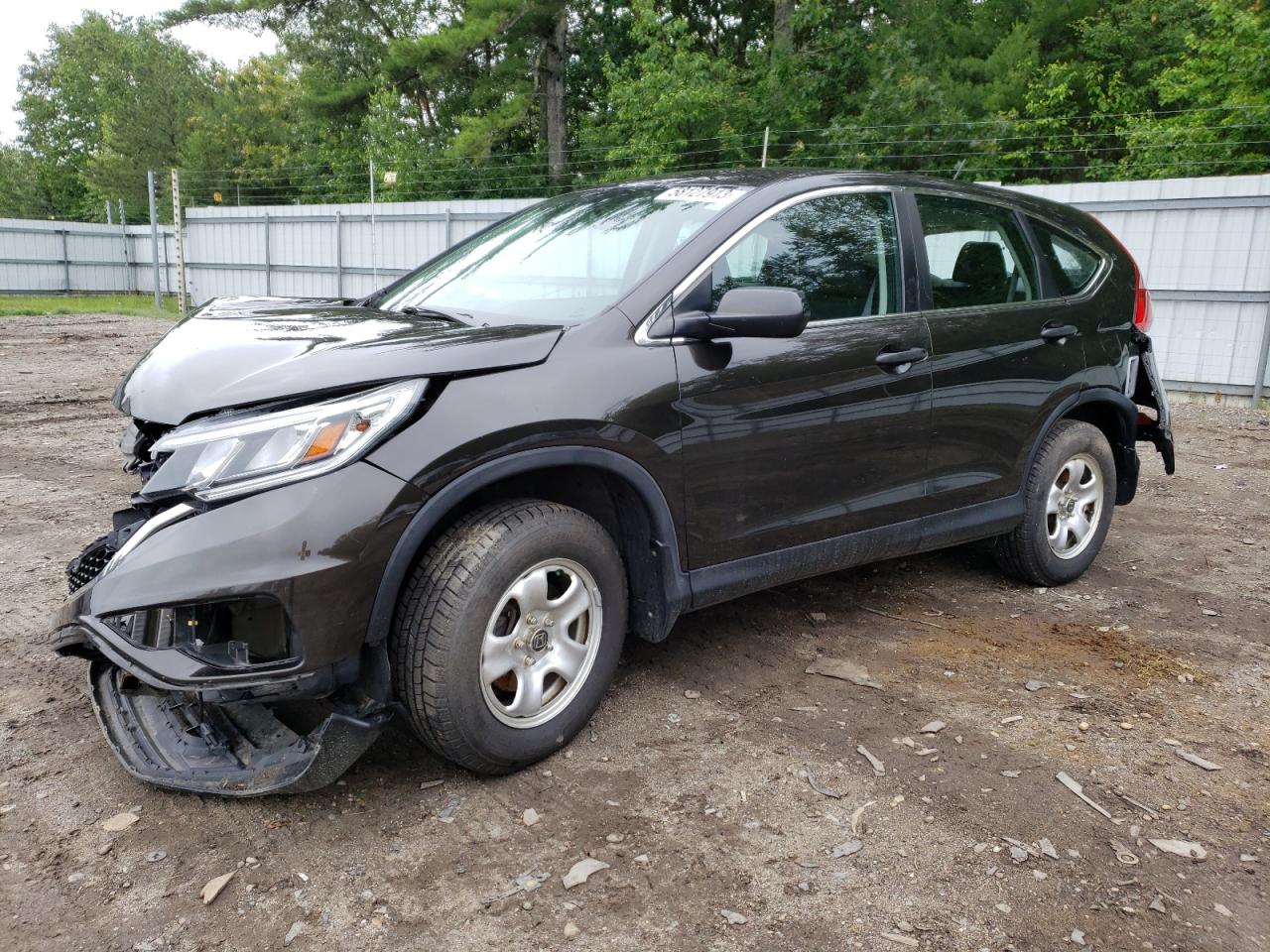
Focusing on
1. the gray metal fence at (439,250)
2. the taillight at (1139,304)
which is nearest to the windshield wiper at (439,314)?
the taillight at (1139,304)

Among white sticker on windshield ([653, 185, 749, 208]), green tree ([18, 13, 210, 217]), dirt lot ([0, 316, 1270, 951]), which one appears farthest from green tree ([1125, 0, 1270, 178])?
green tree ([18, 13, 210, 217])

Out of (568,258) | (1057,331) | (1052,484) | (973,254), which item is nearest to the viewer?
(568,258)

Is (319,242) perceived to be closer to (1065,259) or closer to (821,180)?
(1065,259)

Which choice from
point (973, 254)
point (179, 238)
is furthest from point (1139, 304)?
point (179, 238)

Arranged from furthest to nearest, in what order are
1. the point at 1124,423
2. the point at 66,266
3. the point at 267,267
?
1. the point at 66,266
2. the point at 267,267
3. the point at 1124,423

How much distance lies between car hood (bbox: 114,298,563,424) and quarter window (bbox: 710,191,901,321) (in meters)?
0.80

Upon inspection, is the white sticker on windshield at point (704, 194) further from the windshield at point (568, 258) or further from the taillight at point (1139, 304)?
the taillight at point (1139, 304)

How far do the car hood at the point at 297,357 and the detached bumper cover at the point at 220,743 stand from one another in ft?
2.71

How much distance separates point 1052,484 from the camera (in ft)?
14.7

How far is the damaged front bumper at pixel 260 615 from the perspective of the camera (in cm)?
242

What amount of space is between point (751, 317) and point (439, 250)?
49.0ft

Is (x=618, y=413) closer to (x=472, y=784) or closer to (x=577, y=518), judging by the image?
(x=577, y=518)

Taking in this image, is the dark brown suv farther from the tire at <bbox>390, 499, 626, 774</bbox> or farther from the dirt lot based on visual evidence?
the dirt lot

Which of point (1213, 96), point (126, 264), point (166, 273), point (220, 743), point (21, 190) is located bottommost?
point (220, 743)
